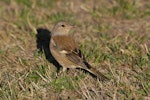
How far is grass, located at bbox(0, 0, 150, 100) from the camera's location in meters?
7.76

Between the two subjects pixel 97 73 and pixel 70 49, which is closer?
pixel 97 73

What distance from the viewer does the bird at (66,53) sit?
8289mm

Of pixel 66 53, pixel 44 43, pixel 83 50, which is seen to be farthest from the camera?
pixel 44 43

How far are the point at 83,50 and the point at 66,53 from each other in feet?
2.94

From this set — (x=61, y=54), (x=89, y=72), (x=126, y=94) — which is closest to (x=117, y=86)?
(x=126, y=94)

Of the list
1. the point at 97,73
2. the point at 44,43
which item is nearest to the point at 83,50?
the point at 44,43

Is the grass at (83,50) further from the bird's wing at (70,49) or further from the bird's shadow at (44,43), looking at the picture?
the bird's wing at (70,49)

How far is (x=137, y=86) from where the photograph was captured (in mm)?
7934

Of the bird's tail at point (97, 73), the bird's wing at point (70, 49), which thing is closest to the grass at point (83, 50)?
the bird's tail at point (97, 73)

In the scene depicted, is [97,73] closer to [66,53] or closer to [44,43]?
[66,53]

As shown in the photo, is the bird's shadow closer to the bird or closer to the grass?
the grass

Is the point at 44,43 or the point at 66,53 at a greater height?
the point at 66,53

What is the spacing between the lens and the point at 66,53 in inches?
341

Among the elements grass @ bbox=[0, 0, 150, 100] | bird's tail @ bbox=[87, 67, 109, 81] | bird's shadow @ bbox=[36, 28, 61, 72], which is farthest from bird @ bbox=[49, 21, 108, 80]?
bird's shadow @ bbox=[36, 28, 61, 72]
